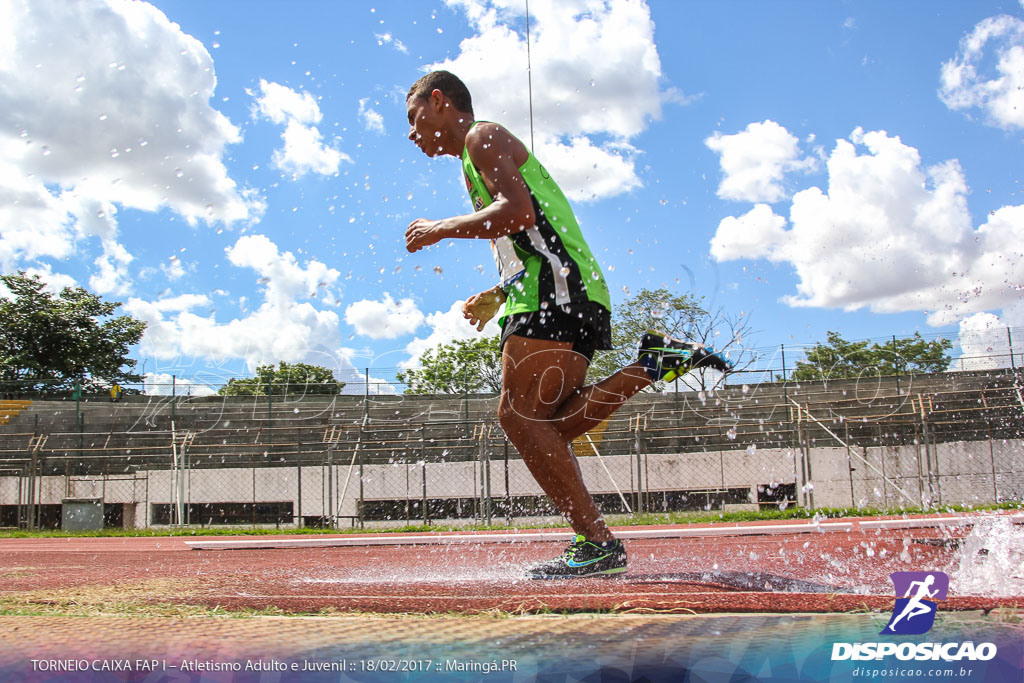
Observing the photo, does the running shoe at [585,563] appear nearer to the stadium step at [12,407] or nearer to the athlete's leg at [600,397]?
the athlete's leg at [600,397]

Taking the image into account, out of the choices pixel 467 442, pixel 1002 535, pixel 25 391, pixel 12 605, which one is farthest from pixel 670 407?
pixel 25 391

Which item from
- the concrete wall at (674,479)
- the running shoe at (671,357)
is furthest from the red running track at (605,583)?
the concrete wall at (674,479)

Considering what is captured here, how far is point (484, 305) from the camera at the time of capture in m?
3.12

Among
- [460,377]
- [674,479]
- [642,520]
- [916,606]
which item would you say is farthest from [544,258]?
[460,377]

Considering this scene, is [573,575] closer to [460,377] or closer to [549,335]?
[549,335]

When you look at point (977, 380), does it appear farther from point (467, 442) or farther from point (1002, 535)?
point (1002, 535)

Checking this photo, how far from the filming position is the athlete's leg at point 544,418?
2631 mm

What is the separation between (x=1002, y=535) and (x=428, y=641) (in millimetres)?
2779

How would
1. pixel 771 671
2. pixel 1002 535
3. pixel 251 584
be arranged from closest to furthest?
pixel 771 671, pixel 251 584, pixel 1002 535

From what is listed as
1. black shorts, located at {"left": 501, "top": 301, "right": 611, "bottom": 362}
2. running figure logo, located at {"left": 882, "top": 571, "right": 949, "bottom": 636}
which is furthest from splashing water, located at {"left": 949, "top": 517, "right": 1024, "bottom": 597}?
black shorts, located at {"left": 501, "top": 301, "right": 611, "bottom": 362}

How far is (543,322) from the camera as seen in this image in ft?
8.51

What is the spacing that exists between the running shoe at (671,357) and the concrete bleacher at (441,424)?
7.33 metres

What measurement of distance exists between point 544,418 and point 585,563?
1.77 ft

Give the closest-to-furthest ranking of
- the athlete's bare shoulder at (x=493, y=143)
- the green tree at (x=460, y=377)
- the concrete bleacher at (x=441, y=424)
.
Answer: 1. the athlete's bare shoulder at (x=493, y=143)
2. the concrete bleacher at (x=441, y=424)
3. the green tree at (x=460, y=377)
